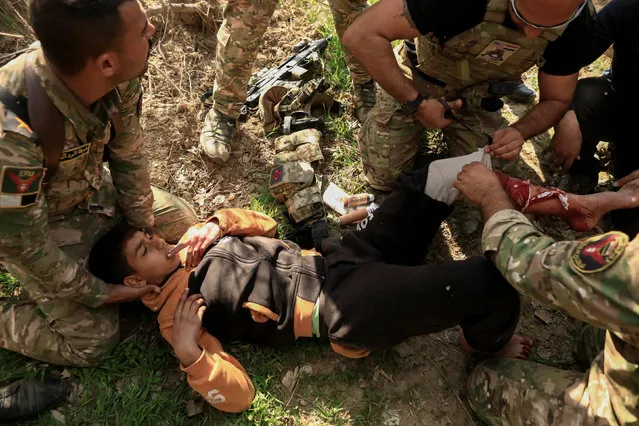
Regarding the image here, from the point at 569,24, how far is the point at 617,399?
2.20 m

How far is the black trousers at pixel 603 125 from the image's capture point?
3500mm

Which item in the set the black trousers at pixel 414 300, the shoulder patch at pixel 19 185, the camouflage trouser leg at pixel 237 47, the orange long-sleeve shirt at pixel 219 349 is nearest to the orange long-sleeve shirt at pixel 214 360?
the orange long-sleeve shirt at pixel 219 349

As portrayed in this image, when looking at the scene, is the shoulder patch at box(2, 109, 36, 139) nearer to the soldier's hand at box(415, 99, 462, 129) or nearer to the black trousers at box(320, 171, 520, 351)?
the black trousers at box(320, 171, 520, 351)

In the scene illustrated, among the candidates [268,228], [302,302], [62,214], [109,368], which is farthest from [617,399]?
[62,214]

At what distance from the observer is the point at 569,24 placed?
2.92 m

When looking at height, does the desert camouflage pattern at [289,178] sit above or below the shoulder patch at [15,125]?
below

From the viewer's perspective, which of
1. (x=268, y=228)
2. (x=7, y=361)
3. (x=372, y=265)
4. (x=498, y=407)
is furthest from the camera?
(x=268, y=228)

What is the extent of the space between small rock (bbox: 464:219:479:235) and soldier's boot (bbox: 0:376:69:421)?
9.52 feet

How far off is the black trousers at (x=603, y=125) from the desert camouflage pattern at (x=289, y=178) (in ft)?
7.18

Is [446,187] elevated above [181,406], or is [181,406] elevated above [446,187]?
[446,187]

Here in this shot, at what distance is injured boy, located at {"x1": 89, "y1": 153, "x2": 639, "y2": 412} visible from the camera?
250cm

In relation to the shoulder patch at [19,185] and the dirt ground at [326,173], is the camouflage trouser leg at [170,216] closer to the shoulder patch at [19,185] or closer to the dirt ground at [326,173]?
the dirt ground at [326,173]

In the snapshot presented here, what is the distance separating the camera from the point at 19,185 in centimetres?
201

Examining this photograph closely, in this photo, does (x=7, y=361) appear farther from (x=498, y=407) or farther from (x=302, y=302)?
(x=498, y=407)
